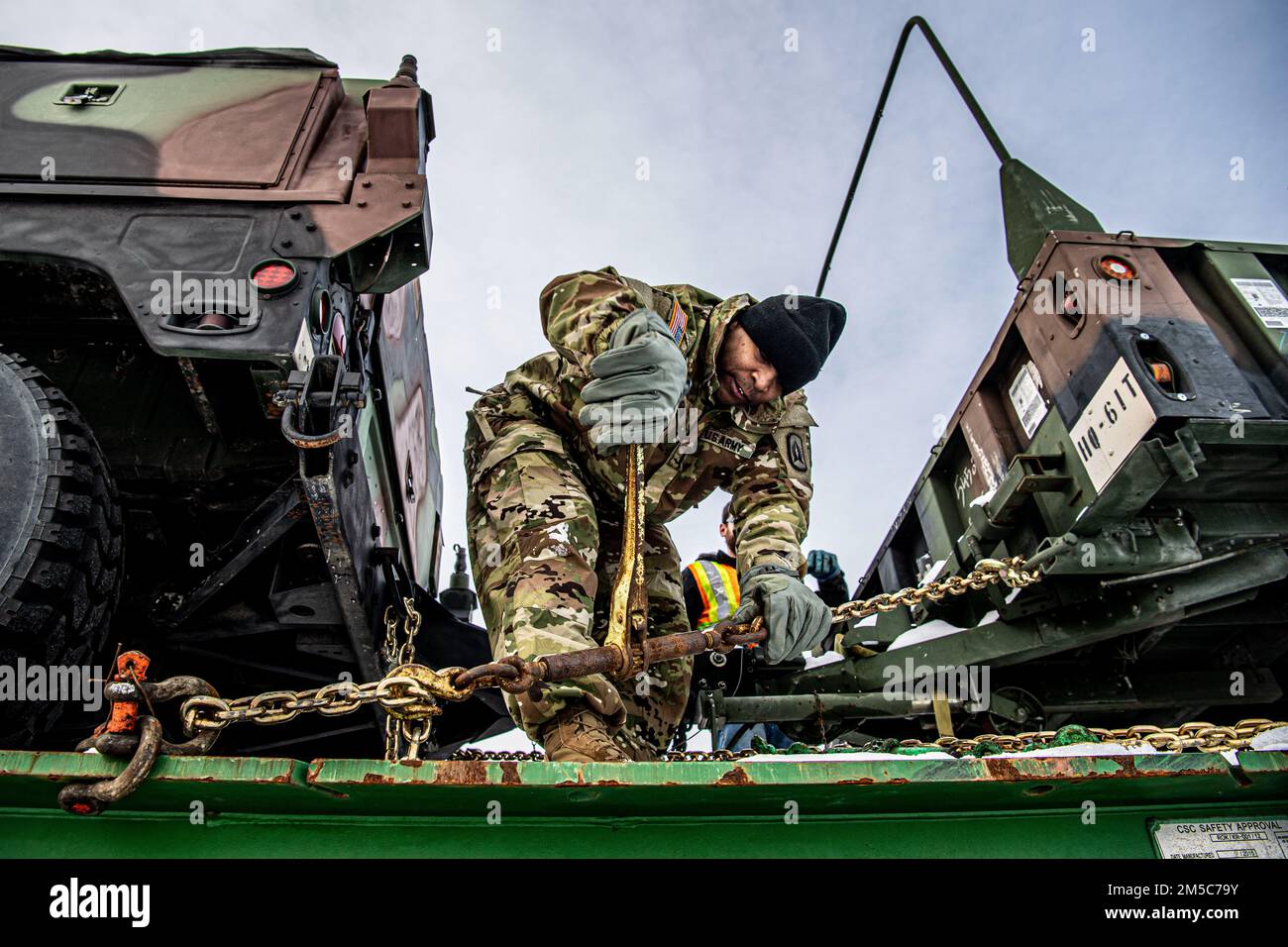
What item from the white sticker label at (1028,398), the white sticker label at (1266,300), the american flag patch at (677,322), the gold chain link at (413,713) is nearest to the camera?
the gold chain link at (413,713)

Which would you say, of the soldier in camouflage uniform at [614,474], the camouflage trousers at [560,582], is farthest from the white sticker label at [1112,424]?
the camouflage trousers at [560,582]

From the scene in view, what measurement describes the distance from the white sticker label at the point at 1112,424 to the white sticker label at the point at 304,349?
2610mm

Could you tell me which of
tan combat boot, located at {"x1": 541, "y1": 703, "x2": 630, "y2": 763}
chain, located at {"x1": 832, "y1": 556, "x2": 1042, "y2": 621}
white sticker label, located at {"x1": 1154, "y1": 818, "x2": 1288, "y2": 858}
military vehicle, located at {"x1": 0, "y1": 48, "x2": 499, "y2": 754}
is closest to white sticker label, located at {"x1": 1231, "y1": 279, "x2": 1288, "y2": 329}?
chain, located at {"x1": 832, "y1": 556, "x2": 1042, "y2": 621}

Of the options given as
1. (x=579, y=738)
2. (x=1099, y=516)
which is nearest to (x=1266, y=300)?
(x=1099, y=516)

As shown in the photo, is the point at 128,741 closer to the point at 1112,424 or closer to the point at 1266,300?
the point at 1112,424

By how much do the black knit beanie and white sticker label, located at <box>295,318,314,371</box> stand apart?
1.40 meters

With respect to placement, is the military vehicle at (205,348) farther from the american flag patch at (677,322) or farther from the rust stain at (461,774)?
the rust stain at (461,774)

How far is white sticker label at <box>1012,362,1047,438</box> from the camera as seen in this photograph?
3695 mm

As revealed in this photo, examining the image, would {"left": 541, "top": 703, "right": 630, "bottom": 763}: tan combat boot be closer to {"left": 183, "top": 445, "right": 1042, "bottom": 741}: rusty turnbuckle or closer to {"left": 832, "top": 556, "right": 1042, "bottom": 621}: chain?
{"left": 183, "top": 445, "right": 1042, "bottom": 741}: rusty turnbuckle

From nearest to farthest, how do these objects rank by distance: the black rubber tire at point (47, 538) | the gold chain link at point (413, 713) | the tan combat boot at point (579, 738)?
the gold chain link at point (413, 713) < the black rubber tire at point (47, 538) < the tan combat boot at point (579, 738)

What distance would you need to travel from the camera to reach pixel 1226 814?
1374 millimetres

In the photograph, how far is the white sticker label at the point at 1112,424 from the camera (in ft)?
9.78

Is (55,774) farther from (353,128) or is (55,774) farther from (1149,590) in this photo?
(1149,590)

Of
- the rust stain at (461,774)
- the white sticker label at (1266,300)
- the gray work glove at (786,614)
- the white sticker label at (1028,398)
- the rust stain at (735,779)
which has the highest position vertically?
the white sticker label at (1266,300)
